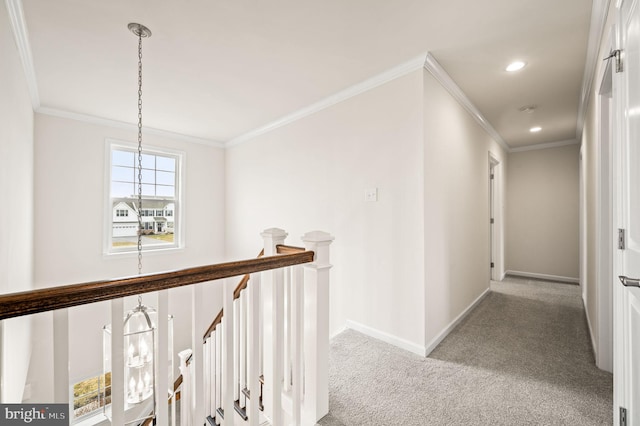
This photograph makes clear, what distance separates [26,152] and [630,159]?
4.35 metres

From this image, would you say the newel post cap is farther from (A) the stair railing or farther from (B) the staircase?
(A) the stair railing

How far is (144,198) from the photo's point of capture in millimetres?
4109

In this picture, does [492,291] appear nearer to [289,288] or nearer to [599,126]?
[599,126]

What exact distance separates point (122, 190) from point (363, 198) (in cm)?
343

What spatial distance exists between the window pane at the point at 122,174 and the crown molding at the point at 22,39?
122cm

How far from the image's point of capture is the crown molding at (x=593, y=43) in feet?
5.60

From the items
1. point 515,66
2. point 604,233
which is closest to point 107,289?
point 604,233

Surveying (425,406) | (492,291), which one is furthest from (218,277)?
(492,291)

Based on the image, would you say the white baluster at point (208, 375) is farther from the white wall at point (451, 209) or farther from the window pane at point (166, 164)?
the window pane at point (166, 164)

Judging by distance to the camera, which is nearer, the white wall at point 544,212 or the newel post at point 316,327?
the newel post at point 316,327

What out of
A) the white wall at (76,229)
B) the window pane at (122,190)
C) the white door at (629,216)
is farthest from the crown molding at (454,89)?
the window pane at (122,190)

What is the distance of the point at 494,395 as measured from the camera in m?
1.74

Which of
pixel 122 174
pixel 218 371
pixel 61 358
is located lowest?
pixel 218 371

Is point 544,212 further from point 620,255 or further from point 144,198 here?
point 144,198
